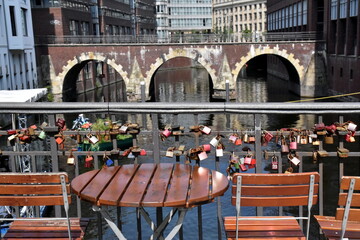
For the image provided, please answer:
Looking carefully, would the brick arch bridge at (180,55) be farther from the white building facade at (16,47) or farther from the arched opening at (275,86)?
the white building facade at (16,47)

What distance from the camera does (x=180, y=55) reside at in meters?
42.0

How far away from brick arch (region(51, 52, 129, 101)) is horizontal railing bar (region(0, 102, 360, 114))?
38.6 metres

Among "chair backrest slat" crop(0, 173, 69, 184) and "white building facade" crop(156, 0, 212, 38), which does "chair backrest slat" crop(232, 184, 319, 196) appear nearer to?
"chair backrest slat" crop(0, 173, 69, 184)

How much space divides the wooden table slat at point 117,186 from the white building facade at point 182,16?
86.8 m

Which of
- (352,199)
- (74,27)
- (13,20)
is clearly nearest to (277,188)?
(352,199)

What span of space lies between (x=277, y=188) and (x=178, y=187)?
78 cm

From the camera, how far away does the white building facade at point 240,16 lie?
349ft

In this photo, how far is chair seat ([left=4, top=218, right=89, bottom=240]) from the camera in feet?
12.9

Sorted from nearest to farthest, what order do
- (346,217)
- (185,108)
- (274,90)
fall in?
1. (346,217)
2. (185,108)
3. (274,90)

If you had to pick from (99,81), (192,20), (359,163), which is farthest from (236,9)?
(359,163)

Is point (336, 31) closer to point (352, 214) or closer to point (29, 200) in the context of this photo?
point (352, 214)

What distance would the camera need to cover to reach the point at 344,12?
3566 cm

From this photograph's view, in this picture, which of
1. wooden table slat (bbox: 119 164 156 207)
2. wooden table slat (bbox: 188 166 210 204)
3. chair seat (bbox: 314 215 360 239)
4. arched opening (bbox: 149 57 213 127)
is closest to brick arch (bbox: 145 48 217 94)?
arched opening (bbox: 149 57 213 127)

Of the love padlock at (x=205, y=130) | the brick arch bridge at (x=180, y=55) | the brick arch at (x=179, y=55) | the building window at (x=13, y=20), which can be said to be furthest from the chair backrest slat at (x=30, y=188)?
the brick arch bridge at (x=180, y=55)
